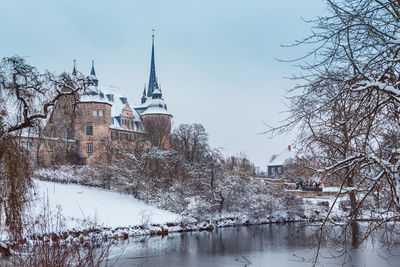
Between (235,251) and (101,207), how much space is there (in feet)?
28.2

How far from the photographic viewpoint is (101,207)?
1986cm

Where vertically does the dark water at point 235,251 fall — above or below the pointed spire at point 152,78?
below

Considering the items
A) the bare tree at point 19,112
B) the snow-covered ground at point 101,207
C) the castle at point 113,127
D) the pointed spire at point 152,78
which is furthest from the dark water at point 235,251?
the pointed spire at point 152,78

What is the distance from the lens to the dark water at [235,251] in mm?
11375

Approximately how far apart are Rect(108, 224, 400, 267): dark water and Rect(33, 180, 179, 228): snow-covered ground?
6.16 ft

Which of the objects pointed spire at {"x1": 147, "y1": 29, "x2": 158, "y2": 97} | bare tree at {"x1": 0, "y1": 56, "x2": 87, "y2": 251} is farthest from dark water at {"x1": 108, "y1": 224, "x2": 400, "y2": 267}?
pointed spire at {"x1": 147, "y1": 29, "x2": 158, "y2": 97}

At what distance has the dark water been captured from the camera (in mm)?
11375

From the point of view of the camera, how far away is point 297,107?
3947 mm

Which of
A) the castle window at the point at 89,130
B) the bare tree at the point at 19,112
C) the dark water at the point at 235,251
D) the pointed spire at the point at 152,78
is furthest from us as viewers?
the pointed spire at the point at 152,78

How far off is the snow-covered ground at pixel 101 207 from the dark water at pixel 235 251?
1.88 meters

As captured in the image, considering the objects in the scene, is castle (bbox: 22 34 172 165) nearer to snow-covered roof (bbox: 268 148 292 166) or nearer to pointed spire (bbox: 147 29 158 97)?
pointed spire (bbox: 147 29 158 97)

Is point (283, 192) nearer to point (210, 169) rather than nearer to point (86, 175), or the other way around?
point (210, 169)

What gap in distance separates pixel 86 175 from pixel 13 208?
1844 centimetres

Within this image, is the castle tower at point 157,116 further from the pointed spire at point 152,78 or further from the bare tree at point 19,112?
the bare tree at point 19,112
